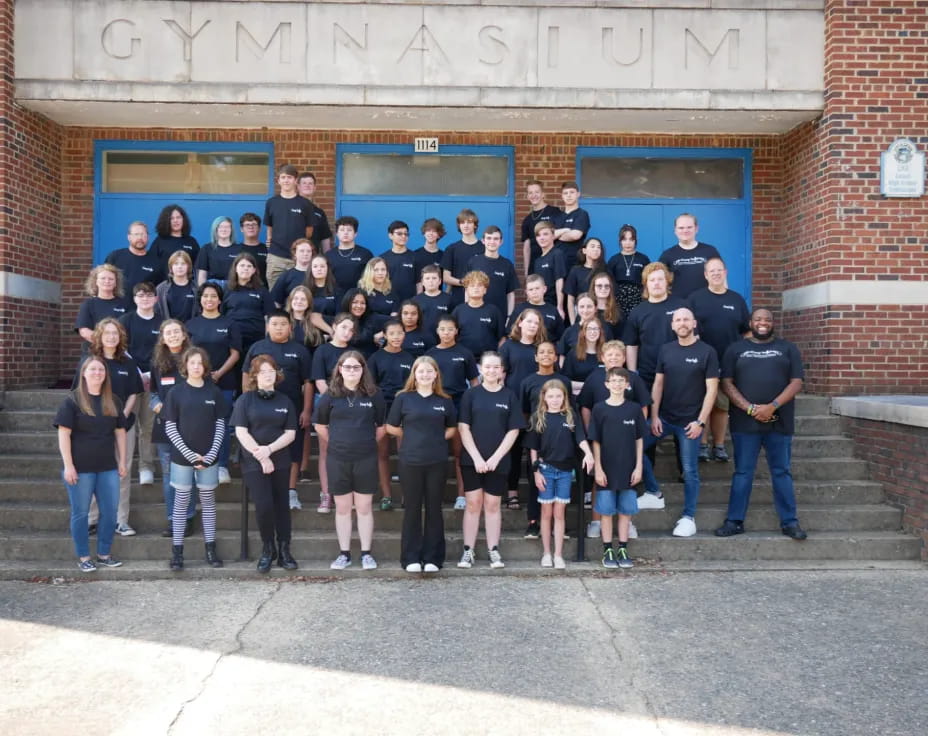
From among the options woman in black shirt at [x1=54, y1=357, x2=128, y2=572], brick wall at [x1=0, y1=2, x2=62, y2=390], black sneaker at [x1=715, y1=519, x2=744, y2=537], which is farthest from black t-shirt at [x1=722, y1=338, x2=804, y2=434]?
brick wall at [x1=0, y1=2, x2=62, y2=390]

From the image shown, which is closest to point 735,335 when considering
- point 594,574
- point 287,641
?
point 594,574

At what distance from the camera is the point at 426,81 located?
952 centimetres

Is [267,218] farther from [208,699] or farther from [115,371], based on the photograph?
[208,699]

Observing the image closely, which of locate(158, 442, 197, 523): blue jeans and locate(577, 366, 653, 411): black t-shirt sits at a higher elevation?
locate(577, 366, 653, 411): black t-shirt

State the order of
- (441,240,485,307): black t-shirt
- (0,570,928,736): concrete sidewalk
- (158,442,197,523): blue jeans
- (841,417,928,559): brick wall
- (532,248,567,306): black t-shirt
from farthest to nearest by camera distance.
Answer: (441,240,485,307): black t-shirt
(532,248,567,306): black t-shirt
(841,417,928,559): brick wall
(158,442,197,523): blue jeans
(0,570,928,736): concrete sidewalk

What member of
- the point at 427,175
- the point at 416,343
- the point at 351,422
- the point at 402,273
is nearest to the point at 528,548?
the point at 351,422

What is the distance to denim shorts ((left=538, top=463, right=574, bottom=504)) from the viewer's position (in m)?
6.83

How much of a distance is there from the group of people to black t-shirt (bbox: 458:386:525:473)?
0.02 meters

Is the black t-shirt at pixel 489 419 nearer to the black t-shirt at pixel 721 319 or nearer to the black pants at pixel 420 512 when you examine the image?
the black pants at pixel 420 512

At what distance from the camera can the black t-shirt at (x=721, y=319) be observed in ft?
26.1

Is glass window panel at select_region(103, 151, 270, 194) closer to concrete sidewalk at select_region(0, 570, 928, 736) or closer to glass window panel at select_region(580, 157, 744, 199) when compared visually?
glass window panel at select_region(580, 157, 744, 199)

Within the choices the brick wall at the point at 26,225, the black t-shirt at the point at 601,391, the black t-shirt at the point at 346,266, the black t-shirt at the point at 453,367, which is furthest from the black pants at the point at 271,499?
the brick wall at the point at 26,225

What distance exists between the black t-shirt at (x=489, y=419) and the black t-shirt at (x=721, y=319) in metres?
2.25

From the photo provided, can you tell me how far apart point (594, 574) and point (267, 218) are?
543 centimetres
